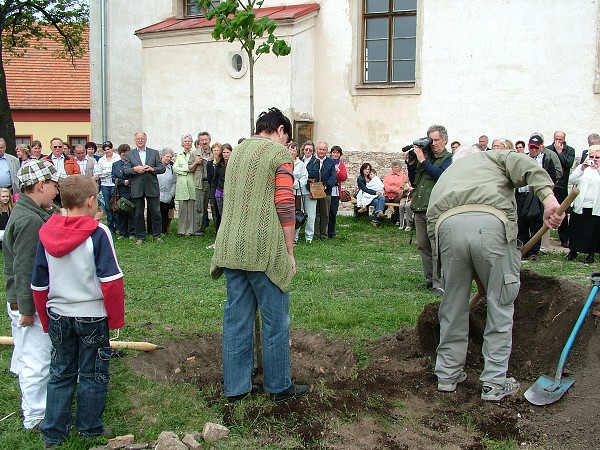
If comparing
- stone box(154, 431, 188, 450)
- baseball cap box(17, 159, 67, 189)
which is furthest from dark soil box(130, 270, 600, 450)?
baseball cap box(17, 159, 67, 189)

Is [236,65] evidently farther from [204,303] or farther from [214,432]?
[214,432]

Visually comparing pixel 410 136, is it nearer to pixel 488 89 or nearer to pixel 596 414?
pixel 488 89

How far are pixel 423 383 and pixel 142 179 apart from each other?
8823mm

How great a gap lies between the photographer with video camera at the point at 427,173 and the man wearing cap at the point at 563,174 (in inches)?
170

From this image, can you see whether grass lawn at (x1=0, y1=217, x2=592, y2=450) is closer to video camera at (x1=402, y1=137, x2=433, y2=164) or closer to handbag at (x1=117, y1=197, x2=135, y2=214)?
handbag at (x1=117, y1=197, x2=135, y2=214)

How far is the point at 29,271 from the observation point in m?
4.45

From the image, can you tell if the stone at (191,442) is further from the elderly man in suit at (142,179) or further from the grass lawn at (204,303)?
the elderly man in suit at (142,179)

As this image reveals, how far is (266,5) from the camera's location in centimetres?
1825

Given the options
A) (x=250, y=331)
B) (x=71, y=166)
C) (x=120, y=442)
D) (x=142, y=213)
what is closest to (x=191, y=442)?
(x=120, y=442)

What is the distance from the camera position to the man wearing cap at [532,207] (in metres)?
11.0

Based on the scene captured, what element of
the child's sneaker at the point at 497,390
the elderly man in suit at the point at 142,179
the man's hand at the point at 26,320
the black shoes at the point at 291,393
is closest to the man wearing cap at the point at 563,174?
the elderly man in suit at the point at 142,179

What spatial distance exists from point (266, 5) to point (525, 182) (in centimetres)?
1457

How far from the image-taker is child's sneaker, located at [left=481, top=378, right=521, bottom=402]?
487cm

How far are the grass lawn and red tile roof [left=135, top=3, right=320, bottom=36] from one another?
5.61m
